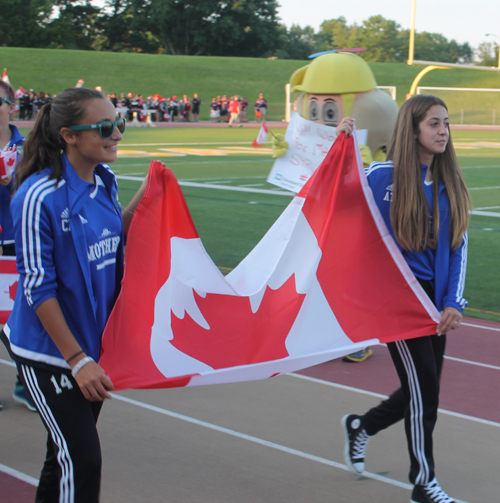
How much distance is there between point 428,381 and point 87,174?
1830mm

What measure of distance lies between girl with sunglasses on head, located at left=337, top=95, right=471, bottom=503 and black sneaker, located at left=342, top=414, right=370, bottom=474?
36cm

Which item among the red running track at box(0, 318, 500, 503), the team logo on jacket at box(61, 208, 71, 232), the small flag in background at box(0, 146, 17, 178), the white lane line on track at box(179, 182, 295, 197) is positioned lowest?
the red running track at box(0, 318, 500, 503)

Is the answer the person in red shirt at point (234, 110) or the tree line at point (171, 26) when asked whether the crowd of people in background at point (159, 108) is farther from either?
the tree line at point (171, 26)

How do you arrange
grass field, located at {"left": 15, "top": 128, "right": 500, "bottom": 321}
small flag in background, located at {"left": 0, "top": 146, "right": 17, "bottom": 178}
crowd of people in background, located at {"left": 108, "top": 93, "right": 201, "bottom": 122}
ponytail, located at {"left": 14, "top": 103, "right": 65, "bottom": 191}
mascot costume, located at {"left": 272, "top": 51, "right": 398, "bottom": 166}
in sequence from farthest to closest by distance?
crowd of people in background, located at {"left": 108, "top": 93, "right": 201, "bottom": 122}, grass field, located at {"left": 15, "top": 128, "right": 500, "bottom": 321}, mascot costume, located at {"left": 272, "top": 51, "right": 398, "bottom": 166}, small flag in background, located at {"left": 0, "top": 146, "right": 17, "bottom": 178}, ponytail, located at {"left": 14, "top": 103, "right": 65, "bottom": 191}

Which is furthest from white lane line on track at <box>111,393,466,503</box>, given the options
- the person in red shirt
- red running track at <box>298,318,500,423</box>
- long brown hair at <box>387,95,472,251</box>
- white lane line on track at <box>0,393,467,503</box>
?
the person in red shirt

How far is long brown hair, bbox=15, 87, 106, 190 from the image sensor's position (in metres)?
2.59

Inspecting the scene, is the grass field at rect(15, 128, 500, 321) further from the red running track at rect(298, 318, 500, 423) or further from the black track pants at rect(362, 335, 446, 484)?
the black track pants at rect(362, 335, 446, 484)

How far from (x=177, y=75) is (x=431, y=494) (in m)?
60.4

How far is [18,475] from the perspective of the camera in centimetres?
376

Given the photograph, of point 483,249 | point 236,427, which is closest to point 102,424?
point 236,427

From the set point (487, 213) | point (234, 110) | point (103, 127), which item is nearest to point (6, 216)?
point (103, 127)

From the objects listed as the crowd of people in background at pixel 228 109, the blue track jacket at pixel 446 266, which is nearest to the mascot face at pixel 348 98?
the blue track jacket at pixel 446 266

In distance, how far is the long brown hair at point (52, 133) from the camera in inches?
102

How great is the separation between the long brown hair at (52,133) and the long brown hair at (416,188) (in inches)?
60.0
